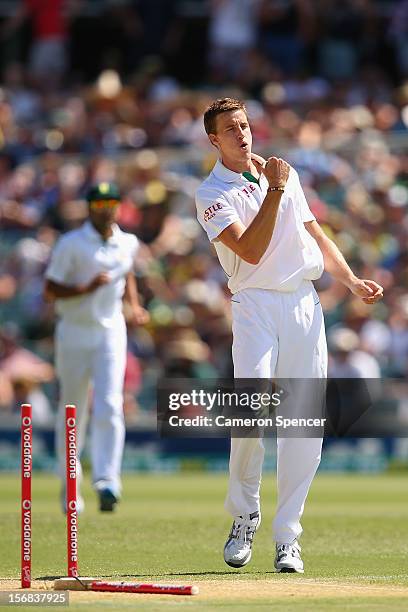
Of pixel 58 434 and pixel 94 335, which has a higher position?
pixel 94 335

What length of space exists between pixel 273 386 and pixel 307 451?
387 mm

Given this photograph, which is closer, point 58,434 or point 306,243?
point 306,243

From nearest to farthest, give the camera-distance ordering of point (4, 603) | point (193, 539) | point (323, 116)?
point (4, 603) < point (193, 539) < point (323, 116)

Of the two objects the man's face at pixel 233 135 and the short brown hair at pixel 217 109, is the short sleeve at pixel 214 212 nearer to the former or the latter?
the man's face at pixel 233 135

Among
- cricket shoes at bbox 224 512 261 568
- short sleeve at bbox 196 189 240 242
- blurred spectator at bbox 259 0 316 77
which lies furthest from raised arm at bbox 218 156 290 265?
blurred spectator at bbox 259 0 316 77

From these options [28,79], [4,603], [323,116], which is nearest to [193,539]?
[4,603]

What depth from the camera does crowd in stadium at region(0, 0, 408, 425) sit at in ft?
59.1

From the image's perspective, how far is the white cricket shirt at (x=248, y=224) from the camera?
8.00m

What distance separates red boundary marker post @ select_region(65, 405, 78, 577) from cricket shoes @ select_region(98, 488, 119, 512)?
467 cm

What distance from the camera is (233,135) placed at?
812 centimetres

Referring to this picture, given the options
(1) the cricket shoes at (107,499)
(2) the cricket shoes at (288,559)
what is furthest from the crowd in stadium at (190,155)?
(2) the cricket shoes at (288,559)

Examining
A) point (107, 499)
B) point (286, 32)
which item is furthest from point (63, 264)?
point (286, 32)

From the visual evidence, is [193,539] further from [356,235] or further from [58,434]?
[356,235]

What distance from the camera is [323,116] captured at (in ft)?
66.2
